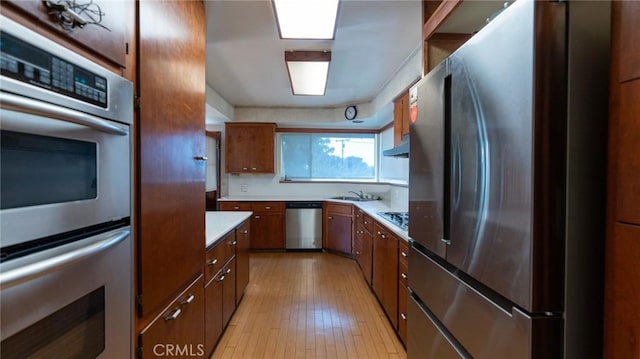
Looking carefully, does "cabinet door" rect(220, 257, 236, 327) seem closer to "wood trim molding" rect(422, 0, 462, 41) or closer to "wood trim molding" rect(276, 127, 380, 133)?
"wood trim molding" rect(422, 0, 462, 41)

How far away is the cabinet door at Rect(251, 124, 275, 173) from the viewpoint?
536 cm

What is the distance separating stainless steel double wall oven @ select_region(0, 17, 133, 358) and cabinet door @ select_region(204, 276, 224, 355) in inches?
39.4

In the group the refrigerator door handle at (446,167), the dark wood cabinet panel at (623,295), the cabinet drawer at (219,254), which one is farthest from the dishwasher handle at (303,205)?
the dark wood cabinet panel at (623,295)

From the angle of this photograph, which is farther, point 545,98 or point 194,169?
point 194,169

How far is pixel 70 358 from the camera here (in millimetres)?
787

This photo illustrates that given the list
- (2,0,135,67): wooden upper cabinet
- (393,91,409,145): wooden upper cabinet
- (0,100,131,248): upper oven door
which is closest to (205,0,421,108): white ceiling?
(393,91,409,145): wooden upper cabinet

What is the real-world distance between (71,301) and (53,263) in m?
0.15

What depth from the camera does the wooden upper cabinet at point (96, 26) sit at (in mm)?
664

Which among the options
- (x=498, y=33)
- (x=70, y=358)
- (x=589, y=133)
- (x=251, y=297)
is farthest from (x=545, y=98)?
(x=251, y=297)

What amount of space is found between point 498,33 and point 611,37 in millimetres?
275

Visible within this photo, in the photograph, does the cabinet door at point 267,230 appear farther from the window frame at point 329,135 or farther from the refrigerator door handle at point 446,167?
the refrigerator door handle at point 446,167

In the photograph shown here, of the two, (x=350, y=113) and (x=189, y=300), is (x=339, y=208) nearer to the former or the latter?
(x=350, y=113)

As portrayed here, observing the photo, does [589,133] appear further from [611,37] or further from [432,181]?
[432,181]

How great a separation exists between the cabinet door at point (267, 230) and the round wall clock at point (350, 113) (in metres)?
1.97
